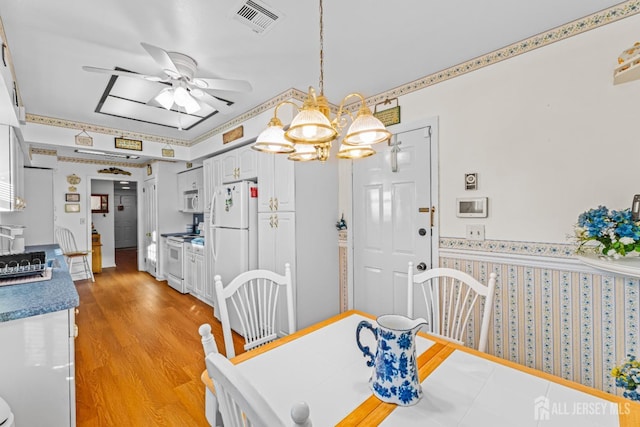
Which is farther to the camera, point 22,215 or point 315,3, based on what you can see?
point 22,215

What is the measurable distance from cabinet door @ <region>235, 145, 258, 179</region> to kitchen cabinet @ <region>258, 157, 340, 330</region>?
0.42 ft

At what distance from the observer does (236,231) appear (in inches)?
118

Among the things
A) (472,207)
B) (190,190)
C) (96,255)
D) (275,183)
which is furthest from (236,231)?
(96,255)

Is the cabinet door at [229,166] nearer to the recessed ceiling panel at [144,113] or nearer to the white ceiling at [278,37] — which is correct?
the recessed ceiling panel at [144,113]

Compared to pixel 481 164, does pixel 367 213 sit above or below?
below

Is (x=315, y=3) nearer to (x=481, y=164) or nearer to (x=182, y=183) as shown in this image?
(x=481, y=164)

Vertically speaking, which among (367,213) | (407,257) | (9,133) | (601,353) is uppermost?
(9,133)

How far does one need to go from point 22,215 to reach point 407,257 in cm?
461

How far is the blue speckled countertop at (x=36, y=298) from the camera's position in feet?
4.22

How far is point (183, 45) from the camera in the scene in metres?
1.90

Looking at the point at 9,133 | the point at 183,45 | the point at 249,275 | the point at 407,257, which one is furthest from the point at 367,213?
the point at 9,133

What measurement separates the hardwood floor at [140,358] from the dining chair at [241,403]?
1487 mm

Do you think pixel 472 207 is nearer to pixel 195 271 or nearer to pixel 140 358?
pixel 140 358

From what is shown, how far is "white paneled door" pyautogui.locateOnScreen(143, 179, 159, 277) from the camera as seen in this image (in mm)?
5180
